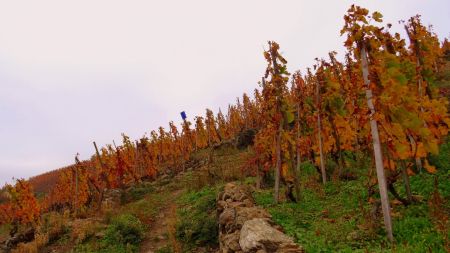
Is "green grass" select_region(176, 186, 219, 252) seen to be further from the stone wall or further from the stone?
the stone

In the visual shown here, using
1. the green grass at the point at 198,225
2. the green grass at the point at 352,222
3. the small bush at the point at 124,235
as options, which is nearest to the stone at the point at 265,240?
the green grass at the point at 352,222

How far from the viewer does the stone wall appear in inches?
320

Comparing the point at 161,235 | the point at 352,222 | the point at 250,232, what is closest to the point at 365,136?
the point at 352,222

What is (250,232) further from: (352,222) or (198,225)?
(198,225)

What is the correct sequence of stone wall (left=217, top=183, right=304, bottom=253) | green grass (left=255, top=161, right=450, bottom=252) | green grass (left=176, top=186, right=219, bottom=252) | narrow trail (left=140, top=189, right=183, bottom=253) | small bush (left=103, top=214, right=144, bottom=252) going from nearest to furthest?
green grass (left=255, top=161, right=450, bottom=252)
stone wall (left=217, top=183, right=304, bottom=253)
green grass (left=176, top=186, right=219, bottom=252)
narrow trail (left=140, top=189, right=183, bottom=253)
small bush (left=103, top=214, right=144, bottom=252)

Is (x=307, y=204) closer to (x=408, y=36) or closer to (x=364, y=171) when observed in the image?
(x=364, y=171)

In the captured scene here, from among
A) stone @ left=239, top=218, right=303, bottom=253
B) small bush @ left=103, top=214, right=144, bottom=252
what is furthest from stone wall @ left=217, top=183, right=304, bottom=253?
small bush @ left=103, top=214, right=144, bottom=252

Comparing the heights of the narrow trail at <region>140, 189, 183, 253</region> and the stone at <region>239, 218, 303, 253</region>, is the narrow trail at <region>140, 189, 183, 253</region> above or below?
below

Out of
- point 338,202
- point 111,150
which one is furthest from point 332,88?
point 111,150

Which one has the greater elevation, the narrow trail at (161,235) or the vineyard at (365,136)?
the vineyard at (365,136)

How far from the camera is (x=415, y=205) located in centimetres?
1012

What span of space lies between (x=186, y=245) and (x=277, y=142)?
539cm

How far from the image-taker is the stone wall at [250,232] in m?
8.12

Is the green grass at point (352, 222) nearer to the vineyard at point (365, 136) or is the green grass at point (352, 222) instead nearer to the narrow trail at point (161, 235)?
the vineyard at point (365, 136)
